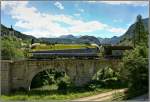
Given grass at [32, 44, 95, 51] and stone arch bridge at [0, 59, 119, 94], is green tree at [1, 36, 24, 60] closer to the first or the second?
grass at [32, 44, 95, 51]

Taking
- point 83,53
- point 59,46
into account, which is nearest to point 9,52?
point 59,46

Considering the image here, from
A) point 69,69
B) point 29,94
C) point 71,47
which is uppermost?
point 71,47

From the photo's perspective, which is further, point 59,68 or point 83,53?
point 83,53

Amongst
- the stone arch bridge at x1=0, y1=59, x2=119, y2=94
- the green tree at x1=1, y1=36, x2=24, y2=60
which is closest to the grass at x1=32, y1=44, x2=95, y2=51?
the stone arch bridge at x1=0, y1=59, x2=119, y2=94

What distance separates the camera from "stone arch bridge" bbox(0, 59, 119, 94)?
944cm

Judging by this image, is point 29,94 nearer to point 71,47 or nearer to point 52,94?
point 52,94

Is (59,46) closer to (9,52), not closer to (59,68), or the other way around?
(59,68)

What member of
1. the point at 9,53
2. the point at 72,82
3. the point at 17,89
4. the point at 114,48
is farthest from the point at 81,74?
the point at 9,53

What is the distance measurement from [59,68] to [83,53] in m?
0.97

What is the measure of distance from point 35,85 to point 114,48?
279 cm

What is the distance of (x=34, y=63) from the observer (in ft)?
31.1

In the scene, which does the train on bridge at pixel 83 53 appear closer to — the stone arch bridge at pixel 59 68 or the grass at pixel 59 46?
the grass at pixel 59 46

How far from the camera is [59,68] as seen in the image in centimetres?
954

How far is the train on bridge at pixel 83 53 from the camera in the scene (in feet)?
32.2
